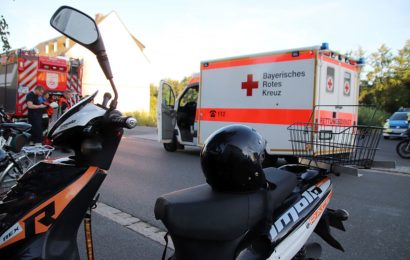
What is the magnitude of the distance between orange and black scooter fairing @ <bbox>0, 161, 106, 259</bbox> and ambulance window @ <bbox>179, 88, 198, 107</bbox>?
8867mm

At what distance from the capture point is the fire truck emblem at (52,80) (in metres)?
11.1

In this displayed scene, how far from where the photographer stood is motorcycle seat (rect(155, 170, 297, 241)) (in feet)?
5.97

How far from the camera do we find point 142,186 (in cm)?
608

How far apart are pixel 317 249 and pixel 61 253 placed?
5.46 ft

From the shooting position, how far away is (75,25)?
6.59 feet

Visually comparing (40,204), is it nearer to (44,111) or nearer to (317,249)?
(317,249)

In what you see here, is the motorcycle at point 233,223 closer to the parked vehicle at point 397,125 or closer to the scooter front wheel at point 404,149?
the scooter front wheel at point 404,149

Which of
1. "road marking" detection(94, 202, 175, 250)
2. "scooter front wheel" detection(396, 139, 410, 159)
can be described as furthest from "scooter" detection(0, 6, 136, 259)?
"scooter front wheel" detection(396, 139, 410, 159)

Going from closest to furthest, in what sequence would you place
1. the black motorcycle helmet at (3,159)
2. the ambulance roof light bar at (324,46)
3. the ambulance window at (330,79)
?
the black motorcycle helmet at (3,159)
the ambulance roof light bar at (324,46)
the ambulance window at (330,79)

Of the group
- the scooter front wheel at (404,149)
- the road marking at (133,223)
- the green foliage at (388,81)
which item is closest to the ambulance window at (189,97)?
the road marking at (133,223)

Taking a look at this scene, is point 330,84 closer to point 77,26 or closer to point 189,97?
point 189,97

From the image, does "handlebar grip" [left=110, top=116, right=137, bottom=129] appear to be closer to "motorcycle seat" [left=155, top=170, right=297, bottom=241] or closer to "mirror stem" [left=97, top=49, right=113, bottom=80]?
"mirror stem" [left=97, top=49, right=113, bottom=80]

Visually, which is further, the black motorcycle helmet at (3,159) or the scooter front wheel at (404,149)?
the scooter front wheel at (404,149)

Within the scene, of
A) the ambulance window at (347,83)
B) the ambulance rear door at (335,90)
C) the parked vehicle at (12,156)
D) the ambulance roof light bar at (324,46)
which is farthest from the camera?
the ambulance window at (347,83)
